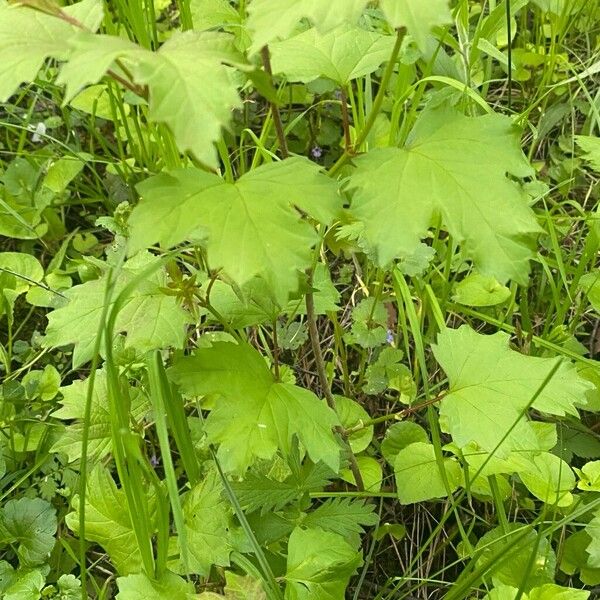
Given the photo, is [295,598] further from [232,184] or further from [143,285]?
[232,184]

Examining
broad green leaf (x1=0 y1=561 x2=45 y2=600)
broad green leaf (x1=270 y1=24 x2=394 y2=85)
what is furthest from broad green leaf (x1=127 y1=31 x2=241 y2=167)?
broad green leaf (x1=0 y1=561 x2=45 y2=600)

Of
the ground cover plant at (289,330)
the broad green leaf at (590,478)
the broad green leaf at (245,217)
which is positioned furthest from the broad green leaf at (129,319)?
the broad green leaf at (590,478)

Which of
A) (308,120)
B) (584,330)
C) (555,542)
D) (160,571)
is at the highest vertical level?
(308,120)

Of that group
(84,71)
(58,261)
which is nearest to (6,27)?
(84,71)

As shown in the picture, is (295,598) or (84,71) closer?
(84,71)

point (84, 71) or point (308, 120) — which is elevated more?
point (84, 71)

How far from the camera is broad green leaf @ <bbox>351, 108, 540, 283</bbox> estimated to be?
845 mm

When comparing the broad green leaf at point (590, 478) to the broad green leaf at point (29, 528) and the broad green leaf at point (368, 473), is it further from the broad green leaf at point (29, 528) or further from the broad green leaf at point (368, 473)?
the broad green leaf at point (29, 528)

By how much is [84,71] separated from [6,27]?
22 cm

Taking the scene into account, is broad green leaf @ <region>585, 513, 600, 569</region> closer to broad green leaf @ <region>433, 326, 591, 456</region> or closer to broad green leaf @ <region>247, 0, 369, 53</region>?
broad green leaf @ <region>433, 326, 591, 456</region>

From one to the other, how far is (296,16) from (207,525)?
0.78 m

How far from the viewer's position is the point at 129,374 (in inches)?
56.1

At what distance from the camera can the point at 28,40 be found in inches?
31.3

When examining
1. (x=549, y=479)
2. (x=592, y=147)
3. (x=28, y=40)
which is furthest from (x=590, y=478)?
Result: (x=28, y=40)
